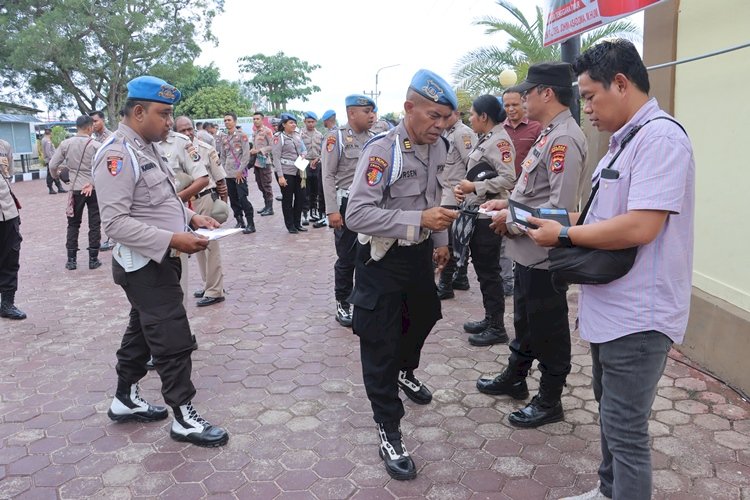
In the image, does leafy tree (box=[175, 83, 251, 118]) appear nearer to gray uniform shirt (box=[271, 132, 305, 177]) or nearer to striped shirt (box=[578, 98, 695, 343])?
gray uniform shirt (box=[271, 132, 305, 177])

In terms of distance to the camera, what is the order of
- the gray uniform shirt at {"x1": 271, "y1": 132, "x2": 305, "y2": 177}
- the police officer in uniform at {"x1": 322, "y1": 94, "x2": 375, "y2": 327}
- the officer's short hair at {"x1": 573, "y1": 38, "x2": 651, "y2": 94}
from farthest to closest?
the gray uniform shirt at {"x1": 271, "y1": 132, "x2": 305, "y2": 177} → the police officer in uniform at {"x1": 322, "y1": 94, "x2": 375, "y2": 327} → the officer's short hair at {"x1": 573, "y1": 38, "x2": 651, "y2": 94}

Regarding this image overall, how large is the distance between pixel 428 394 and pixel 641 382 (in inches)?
70.9

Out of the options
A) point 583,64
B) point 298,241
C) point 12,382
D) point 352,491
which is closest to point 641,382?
point 583,64

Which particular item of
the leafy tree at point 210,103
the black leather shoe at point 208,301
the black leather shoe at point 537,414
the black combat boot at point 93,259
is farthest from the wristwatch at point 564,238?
the leafy tree at point 210,103

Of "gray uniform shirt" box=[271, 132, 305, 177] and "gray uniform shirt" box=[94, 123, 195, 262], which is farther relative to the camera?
"gray uniform shirt" box=[271, 132, 305, 177]

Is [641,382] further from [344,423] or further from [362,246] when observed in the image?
[344,423]

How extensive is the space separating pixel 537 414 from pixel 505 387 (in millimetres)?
401

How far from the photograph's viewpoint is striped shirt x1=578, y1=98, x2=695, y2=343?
6.04 feet

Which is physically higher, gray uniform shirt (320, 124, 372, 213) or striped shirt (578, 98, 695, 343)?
gray uniform shirt (320, 124, 372, 213)

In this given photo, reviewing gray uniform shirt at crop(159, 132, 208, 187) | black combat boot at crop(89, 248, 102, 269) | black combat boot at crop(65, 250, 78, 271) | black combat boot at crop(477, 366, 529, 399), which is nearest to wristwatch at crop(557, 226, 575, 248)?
black combat boot at crop(477, 366, 529, 399)

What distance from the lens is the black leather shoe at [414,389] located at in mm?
3596

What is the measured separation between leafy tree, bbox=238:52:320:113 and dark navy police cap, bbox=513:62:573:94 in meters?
49.6

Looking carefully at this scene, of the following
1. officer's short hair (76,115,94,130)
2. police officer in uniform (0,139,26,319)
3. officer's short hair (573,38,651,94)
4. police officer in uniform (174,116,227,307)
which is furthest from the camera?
officer's short hair (76,115,94,130)

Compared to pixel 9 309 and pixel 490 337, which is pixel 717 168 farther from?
pixel 9 309
